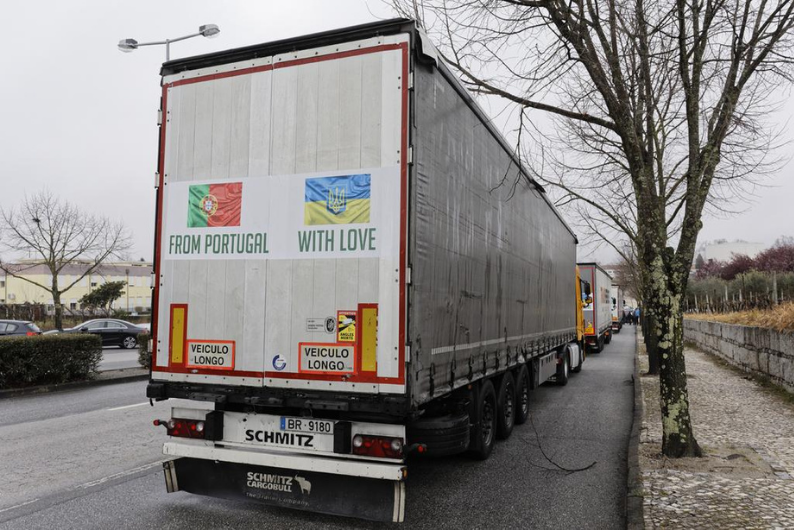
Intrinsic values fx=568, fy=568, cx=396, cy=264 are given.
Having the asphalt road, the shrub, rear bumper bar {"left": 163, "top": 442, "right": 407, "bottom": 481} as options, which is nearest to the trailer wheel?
the asphalt road

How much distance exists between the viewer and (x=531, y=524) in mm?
4715

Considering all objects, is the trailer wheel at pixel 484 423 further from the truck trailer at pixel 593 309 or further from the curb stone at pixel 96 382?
the truck trailer at pixel 593 309


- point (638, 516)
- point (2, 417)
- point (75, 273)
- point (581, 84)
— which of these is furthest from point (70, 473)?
point (75, 273)

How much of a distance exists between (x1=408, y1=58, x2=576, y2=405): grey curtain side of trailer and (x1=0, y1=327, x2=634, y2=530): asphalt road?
3.69 feet

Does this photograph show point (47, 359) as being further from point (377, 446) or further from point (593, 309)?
point (593, 309)

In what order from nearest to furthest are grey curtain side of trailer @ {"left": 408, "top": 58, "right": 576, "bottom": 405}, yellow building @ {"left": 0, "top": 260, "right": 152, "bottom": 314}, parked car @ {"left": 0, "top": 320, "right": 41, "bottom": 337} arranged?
grey curtain side of trailer @ {"left": 408, "top": 58, "right": 576, "bottom": 405}, parked car @ {"left": 0, "top": 320, "right": 41, "bottom": 337}, yellow building @ {"left": 0, "top": 260, "right": 152, "bottom": 314}

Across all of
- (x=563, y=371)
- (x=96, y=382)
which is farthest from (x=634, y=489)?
(x=96, y=382)

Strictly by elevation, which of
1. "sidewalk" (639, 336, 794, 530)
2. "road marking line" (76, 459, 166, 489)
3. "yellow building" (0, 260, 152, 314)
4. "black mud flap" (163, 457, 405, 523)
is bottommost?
"road marking line" (76, 459, 166, 489)

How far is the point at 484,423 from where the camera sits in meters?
6.59

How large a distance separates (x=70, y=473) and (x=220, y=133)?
4.01 m

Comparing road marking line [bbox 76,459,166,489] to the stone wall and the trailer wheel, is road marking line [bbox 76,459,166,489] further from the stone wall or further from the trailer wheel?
the stone wall

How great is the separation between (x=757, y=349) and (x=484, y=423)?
9.64 metres

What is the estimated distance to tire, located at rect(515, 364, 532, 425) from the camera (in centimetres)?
853

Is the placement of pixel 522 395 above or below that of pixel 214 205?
below
